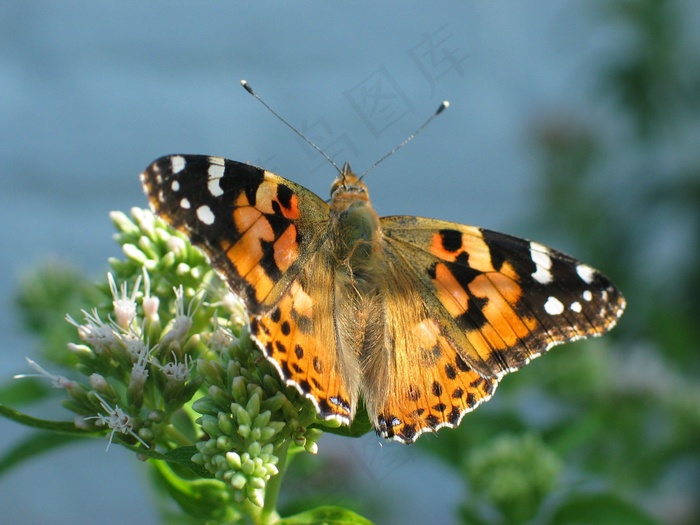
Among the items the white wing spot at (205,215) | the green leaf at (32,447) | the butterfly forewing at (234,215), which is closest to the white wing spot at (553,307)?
the butterfly forewing at (234,215)

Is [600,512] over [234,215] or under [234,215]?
under

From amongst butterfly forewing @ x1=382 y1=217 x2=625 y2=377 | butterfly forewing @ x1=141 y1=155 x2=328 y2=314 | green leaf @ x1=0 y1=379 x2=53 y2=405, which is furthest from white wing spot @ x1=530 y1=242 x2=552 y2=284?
green leaf @ x1=0 y1=379 x2=53 y2=405

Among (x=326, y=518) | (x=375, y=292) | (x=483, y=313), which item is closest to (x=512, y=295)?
(x=483, y=313)

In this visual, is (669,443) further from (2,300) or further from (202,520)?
(2,300)

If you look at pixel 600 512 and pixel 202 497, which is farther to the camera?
pixel 600 512

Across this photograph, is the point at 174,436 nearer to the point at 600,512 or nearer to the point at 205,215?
the point at 205,215

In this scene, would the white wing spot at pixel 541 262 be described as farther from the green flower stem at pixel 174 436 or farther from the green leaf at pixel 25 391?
the green leaf at pixel 25 391

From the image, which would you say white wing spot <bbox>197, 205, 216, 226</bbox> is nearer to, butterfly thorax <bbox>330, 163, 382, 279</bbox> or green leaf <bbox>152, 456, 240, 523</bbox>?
butterfly thorax <bbox>330, 163, 382, 279</bbox>
